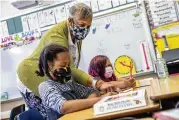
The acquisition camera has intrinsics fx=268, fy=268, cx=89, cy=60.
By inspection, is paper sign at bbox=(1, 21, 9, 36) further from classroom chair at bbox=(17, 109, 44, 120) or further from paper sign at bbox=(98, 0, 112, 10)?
classroom chair at bbox=(17, 109, 44, 120)

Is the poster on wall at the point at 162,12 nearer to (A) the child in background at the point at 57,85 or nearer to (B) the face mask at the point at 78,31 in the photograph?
(B) the face mask at the point at 78,31

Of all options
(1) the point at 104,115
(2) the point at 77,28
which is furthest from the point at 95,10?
(1) the point at 104,115

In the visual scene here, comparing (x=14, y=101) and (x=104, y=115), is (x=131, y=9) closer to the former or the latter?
(x=14, y=101)

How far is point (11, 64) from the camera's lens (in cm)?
324

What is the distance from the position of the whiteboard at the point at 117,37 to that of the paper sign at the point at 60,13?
391 mm

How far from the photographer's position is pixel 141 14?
9.34 feet

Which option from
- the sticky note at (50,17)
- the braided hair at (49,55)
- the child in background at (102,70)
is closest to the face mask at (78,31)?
the braided hair at (49,55)

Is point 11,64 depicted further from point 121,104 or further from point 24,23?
point 121,104

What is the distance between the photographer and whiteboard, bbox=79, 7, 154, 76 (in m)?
2.86

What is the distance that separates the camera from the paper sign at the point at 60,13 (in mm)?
3115

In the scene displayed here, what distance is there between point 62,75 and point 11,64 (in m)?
2.00

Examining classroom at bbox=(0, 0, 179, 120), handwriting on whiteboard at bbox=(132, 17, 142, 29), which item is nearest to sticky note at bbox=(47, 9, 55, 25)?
classroom at bbox=(0, 0, 179, 120)

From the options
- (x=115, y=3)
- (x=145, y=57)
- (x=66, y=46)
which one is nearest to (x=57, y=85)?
(x=66, y=46)

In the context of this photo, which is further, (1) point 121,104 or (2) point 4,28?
(2) point 4,28
